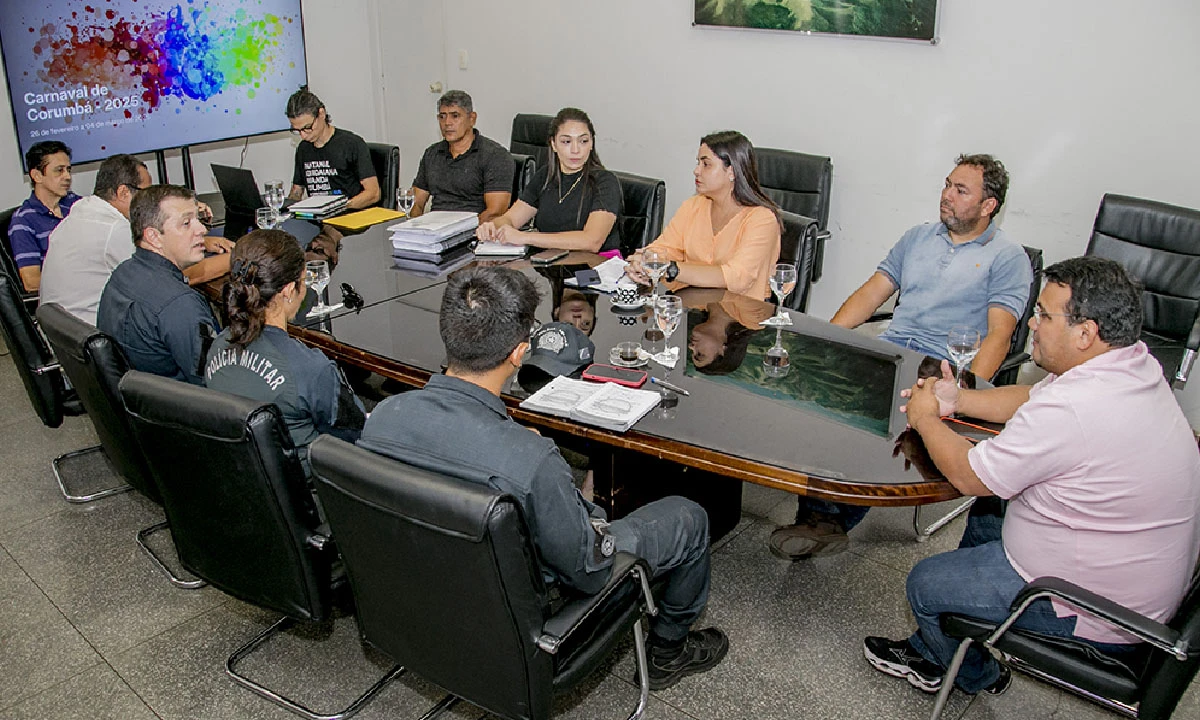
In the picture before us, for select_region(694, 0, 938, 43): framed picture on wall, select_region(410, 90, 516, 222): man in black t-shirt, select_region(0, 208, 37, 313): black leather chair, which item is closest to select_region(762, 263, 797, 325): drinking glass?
select_region(410, 90, 516, 222): man in black t-shirt

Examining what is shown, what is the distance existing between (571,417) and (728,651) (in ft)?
2.81

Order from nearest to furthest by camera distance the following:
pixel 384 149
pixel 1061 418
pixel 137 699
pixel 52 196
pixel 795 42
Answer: pixel 1061 418, pixel 137 699, pixel 52 196, pixel 795 42, pixel 384 149

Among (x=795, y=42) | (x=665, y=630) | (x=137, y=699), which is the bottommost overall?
(x=137, y=699)

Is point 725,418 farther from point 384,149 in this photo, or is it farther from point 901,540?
point 384,149

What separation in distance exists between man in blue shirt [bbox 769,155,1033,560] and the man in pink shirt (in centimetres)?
85

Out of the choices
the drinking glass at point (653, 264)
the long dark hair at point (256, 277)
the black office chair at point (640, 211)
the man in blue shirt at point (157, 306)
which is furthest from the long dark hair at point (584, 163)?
the long dark hair at point (256, 277)

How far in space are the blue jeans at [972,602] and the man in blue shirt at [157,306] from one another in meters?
2.16

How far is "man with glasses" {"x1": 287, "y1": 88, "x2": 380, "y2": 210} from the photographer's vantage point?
4.96m

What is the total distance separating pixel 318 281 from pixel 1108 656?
8.26 ft

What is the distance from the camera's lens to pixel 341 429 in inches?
100

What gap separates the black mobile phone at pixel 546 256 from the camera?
376 cm

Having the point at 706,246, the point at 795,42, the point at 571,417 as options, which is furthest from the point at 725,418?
the point at 795,42

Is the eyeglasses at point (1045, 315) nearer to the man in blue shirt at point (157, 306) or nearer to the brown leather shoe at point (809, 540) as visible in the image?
the brown leather shoe at point (809, 540)

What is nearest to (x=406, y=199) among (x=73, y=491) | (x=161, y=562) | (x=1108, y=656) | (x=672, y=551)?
(x=73, y=491)
